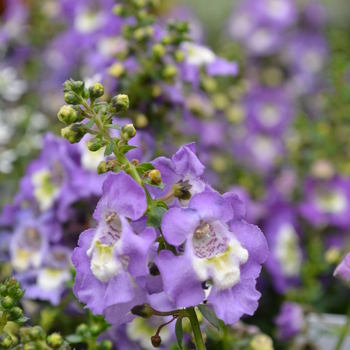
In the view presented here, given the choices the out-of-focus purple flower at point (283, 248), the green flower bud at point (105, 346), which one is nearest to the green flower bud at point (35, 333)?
the green flower bud at point (105, 346)

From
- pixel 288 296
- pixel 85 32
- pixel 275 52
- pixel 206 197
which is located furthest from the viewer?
pixel 275 52

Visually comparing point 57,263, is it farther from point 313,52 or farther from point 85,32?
point 313,52

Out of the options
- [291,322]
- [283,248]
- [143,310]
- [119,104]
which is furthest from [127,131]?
[283,248]

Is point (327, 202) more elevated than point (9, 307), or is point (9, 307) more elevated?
point (9, 307)

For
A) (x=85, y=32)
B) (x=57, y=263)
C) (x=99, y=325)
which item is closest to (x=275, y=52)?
(x=85, y=32)

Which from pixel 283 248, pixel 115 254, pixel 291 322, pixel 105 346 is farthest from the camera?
pixel 283 248

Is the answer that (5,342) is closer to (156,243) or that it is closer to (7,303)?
(7,303)

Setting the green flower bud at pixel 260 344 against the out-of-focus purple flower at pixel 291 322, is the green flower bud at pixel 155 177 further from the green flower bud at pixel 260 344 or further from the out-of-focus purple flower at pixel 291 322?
the out-of-focus purple flower at pixel 291 322
